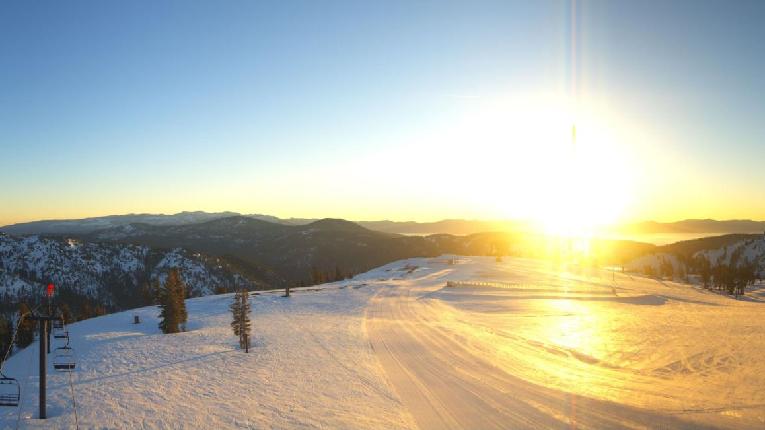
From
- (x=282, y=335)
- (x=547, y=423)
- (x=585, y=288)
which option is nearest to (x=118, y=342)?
(x=282, y=335)

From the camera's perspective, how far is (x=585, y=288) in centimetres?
6688

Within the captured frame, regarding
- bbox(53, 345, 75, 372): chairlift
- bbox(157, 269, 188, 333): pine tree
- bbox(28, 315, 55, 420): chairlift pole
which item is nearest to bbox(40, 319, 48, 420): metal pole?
bbox(28, 315, 55, 420): chairlift pole

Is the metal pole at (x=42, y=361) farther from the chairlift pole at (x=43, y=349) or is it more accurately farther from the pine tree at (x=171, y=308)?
the pine tree at (x=171, y=308)

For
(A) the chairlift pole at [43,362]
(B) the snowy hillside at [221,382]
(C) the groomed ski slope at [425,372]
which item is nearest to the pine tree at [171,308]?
(C) the groomed ski slope at [425,372]

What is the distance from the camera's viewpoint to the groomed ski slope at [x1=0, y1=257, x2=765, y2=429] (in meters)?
16.3

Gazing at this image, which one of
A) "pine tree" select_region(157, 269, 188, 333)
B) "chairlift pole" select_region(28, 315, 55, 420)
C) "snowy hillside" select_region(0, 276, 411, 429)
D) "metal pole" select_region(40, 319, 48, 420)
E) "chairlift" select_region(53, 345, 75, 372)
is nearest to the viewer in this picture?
"chairlift pole" select_region(28, 315, 55, 420)

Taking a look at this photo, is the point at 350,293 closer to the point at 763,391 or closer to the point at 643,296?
the point at 643,296

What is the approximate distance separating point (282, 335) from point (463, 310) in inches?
911

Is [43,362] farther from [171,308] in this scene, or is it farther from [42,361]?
[171,308]

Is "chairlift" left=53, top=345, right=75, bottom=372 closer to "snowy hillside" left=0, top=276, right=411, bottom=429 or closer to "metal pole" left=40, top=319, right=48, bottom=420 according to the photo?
"metal pole" left=40, top=319, right=48, bottom=420

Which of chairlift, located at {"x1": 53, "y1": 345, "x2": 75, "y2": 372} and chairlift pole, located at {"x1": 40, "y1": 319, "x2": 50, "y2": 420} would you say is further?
chairlift, located at {"x1": 53, "y1": 345, "x2": 75, "y2": 372}

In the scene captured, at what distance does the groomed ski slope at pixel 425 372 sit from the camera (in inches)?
642

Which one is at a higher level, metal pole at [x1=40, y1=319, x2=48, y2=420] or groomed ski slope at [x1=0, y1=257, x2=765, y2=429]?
metal pole at [x1=40, y1=319, x2=48, y2=420]

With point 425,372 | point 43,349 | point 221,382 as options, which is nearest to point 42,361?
point 43,349
